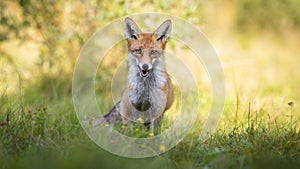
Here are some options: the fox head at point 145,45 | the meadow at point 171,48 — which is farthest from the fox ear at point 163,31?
the meadow at point 171,48

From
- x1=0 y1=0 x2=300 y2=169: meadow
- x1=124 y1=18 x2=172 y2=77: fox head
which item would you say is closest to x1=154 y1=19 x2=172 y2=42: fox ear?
x1=124 y1=18 x2=172 y2=77: fox head

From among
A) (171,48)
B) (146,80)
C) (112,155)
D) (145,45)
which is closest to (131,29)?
(145,45)

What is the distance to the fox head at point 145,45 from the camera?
5.49 m

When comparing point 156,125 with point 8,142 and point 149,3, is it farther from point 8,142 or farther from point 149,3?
point 149,3

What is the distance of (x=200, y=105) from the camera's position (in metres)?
7.51

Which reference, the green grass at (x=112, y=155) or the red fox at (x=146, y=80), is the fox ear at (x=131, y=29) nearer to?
the red fox at (x=146, y=80)

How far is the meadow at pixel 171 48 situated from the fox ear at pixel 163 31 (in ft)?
3.63

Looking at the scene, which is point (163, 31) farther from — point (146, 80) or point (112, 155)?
point (112, 155)

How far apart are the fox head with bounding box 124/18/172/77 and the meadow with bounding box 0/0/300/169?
901mm

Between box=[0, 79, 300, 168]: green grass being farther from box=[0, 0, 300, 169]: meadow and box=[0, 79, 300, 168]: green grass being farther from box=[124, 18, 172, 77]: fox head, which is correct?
box=[124, 18, 172, 77]: fox head

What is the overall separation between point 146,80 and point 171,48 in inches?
93.4

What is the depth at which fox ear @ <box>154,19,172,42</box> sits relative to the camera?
5.64 metres

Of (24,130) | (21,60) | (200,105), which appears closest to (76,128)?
(24,130)

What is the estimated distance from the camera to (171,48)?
8148 mm
